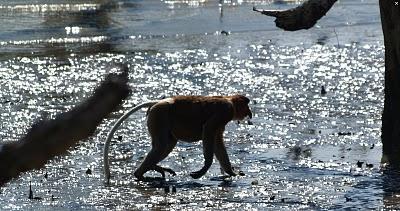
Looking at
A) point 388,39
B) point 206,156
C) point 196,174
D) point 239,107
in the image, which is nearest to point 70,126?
point 206,156

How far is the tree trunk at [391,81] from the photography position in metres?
9.47

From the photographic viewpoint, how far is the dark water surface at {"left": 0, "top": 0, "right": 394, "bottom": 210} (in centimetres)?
879

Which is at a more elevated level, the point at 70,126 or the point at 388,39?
the point at 70,126

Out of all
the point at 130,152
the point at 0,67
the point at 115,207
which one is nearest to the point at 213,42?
the point at 0,67

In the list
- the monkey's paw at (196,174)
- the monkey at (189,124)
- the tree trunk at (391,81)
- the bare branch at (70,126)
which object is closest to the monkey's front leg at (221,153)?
the monkey at (189,124)

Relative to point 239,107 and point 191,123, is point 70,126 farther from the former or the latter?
point 239,107

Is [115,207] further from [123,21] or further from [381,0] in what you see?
[123,21]

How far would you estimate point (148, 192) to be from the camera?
8867 millimetres

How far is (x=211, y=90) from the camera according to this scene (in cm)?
1619

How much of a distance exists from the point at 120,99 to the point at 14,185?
7366 millimetres

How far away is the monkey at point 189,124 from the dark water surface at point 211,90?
9.4 inches

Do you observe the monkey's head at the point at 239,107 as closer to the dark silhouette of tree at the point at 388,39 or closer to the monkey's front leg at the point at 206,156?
the monkey's front leg at the point at 206,156

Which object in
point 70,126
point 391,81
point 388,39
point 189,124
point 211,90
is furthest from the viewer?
point 211,90

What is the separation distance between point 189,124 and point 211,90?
697cm
